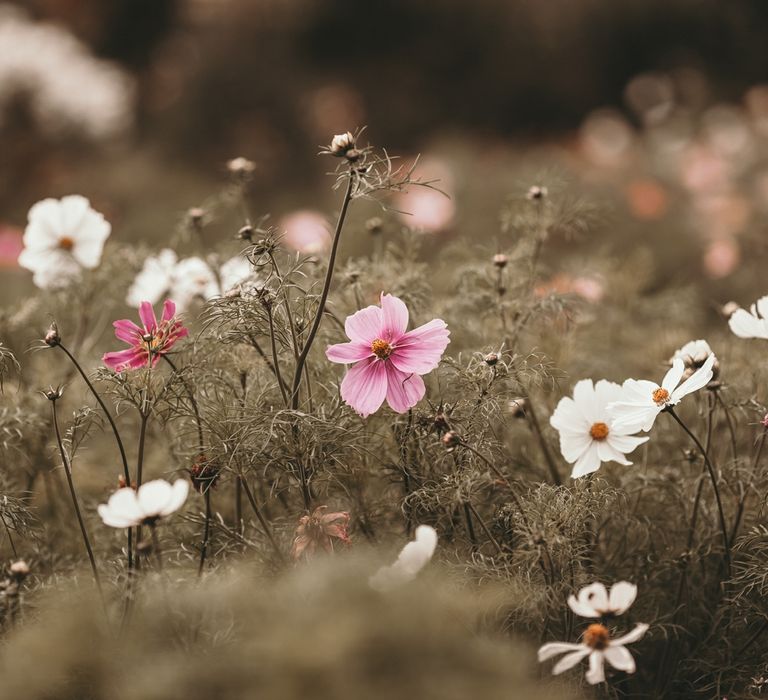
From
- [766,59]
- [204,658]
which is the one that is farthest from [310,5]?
[204,658]

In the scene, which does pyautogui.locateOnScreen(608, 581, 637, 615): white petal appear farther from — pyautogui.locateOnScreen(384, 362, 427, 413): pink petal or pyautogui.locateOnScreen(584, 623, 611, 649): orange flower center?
pyautogui.locateOnScreen(384, 362, 427, 413): pink petal

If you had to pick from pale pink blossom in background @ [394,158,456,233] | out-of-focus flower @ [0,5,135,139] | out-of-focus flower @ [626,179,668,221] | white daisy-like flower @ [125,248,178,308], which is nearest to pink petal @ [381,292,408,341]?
white daisy-like flower @ [125,248,178,308]

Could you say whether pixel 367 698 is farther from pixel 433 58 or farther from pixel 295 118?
pixel 433 58

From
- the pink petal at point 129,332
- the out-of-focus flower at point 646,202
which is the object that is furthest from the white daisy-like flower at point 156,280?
the out-of-focus flower at point 646,202

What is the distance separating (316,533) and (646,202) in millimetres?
2669

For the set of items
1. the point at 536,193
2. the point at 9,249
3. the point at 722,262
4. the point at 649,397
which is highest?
the point at 9,249

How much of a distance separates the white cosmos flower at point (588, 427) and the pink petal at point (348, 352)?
0.76ft

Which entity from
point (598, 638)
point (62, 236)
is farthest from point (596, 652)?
point (62, 236)

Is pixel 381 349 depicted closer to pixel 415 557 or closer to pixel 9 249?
pixel 415 557

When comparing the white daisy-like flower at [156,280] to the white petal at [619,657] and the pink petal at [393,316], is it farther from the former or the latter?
the white petal at [619,657]

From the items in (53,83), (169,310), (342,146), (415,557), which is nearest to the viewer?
(415,557)

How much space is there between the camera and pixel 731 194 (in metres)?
3.53

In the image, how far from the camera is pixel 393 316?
0.96m

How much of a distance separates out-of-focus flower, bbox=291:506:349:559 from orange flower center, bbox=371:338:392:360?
18 cm
